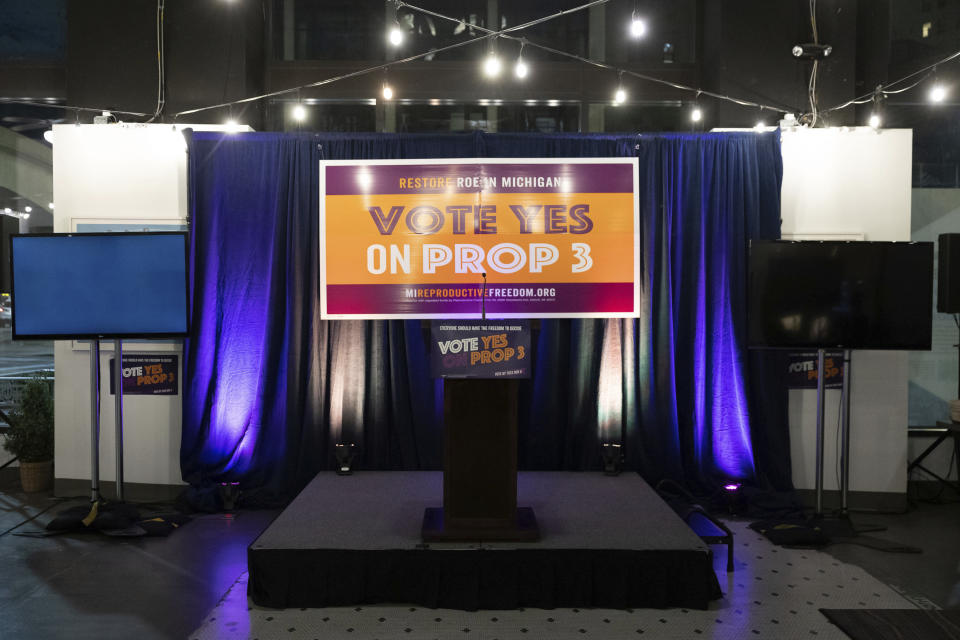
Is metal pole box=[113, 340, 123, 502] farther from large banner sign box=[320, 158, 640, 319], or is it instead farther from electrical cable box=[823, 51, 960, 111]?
electrical cable box=[823, 51, 960, 111]

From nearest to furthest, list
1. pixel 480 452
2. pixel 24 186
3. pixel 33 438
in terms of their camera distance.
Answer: pixel 480 452 < pixel 33 438 < pixel 24 186

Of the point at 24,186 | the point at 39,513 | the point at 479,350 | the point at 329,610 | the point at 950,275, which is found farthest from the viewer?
the point at 24,186

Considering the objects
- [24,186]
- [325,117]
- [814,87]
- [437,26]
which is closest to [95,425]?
[24,186]

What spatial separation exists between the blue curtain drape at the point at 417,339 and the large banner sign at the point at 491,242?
0.13m

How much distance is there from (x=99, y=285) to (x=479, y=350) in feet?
8.71

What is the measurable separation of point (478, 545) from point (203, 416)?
7.92 feet

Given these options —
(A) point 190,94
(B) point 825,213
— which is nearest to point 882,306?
(B) point 825,213

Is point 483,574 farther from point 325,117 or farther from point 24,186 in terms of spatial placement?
point 24,186

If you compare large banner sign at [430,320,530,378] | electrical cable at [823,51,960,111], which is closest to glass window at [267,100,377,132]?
large banner sign at [430,320,530,378]

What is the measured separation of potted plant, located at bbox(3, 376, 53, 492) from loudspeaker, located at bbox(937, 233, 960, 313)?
6.47m

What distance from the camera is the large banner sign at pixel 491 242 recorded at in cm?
462

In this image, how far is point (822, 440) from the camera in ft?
14.4

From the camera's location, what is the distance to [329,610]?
124 inches

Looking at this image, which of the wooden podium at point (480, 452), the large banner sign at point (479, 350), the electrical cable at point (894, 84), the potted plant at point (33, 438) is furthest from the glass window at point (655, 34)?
the potted plant at point (33, 438)
